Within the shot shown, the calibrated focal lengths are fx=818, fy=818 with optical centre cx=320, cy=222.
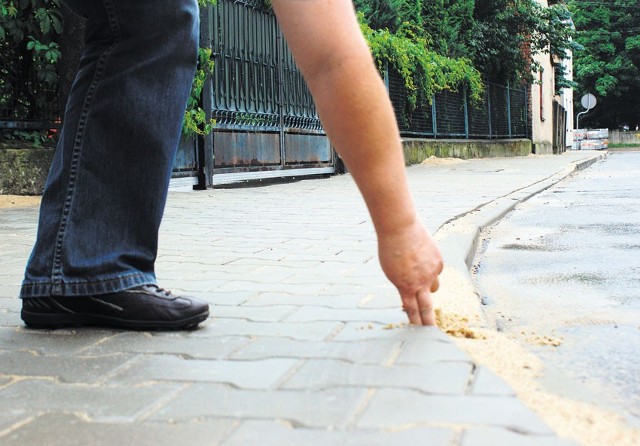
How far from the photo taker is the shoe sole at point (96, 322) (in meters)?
2.20

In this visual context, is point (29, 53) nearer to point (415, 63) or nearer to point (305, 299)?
point (305, 299)

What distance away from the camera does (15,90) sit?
7.12 m

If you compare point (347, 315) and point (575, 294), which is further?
point (575, 294)

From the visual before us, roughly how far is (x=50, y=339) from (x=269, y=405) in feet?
2.83

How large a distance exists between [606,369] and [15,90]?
20.6ft

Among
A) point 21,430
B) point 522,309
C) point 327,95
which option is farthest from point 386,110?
point 522,309

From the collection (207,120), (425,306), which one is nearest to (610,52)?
(207,120)

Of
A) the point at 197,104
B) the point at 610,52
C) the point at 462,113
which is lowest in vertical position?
the point at 462,113

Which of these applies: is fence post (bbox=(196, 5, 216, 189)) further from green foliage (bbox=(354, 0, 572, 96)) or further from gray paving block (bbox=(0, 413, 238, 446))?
gray paving block (bbox=(0, 413, 238, 446))

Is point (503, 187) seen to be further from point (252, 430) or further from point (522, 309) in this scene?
point (252, 430)

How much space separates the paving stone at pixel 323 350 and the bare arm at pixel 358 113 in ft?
0.61

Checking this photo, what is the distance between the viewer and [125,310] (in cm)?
220

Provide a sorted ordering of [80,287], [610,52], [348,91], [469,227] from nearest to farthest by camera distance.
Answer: [348,91] < [80,287] < [469,227] < [610,52]

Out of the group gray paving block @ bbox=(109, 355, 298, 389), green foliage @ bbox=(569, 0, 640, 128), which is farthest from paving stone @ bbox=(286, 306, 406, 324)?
green foliage @ bbox=(569, 0, 640, 128)
